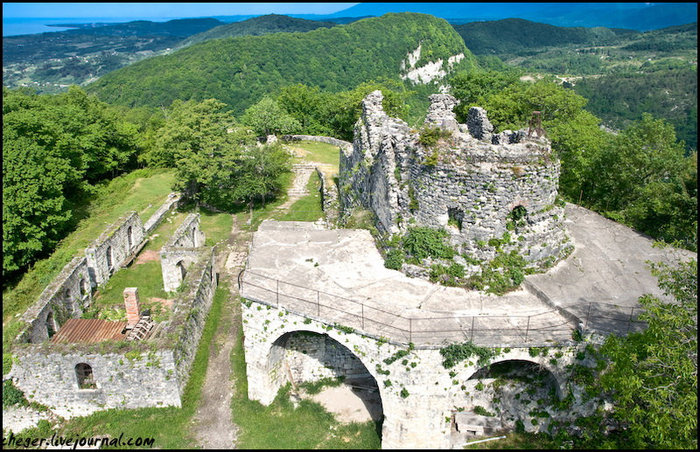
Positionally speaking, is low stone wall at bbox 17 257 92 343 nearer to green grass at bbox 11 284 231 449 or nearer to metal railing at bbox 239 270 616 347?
green grass at bbox 11 284 231 449

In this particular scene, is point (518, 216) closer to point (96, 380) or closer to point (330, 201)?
point (330, 201)

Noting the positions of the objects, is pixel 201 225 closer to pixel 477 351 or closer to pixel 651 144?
pixel 477 351

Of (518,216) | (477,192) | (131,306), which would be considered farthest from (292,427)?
(518,216)

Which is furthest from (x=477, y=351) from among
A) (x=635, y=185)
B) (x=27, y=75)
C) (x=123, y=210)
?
(x=27, y=75)

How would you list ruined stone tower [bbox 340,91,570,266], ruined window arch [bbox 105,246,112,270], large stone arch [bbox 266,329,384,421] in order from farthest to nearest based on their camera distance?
1. ruined window arch [bbox 105,246,112,270]
2. large stone arch [bbox 266,329,384,421]
3. ruined stone tower [bbox 340,91,570,266]

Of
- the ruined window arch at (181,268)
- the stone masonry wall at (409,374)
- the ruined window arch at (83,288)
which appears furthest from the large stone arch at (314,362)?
the ruined window arch at (83,288)

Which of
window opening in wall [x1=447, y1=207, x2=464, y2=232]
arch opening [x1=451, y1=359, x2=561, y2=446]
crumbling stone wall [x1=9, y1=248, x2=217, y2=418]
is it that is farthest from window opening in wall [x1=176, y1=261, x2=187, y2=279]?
arch opening [x1=451, y1=359, x2=561, y2=446]

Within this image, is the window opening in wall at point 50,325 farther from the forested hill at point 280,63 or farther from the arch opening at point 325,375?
the forested hill at point 280,63
